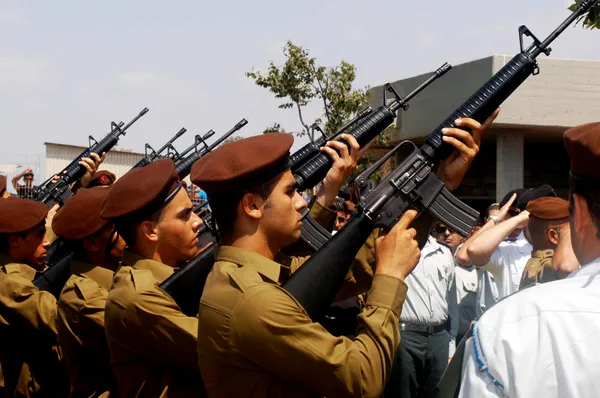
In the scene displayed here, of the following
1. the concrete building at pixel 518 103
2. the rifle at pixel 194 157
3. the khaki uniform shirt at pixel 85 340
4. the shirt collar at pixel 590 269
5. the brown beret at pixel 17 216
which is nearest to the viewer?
the shirt collar at pixel 590 269

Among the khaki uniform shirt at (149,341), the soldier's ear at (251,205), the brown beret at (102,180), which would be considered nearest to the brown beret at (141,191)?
the khaki uniform shirt at (149,341)

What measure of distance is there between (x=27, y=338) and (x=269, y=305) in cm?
286

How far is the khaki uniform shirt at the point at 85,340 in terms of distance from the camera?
11.4ft

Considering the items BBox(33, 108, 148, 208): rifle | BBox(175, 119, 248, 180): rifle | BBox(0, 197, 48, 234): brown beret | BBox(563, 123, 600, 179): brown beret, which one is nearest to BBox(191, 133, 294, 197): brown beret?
BBox(563, 123, 600, 179): brown beret

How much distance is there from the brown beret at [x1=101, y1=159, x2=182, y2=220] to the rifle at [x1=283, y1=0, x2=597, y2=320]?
102cm

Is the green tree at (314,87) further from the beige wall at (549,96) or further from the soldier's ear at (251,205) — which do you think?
the soldier's ear at (251,205)

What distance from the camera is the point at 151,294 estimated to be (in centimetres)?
290

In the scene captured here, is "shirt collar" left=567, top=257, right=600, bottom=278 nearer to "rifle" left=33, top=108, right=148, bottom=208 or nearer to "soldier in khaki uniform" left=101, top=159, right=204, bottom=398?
"soldier in khaki uniform" left=101, top=159, right=204, bottom=398

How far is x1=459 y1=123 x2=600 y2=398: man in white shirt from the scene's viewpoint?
56.7 inches

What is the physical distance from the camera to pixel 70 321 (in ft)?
11.7

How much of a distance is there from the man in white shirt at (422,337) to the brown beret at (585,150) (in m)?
4.37

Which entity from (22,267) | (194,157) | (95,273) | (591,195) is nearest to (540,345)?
(591,195)

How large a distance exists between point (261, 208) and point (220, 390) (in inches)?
26.1

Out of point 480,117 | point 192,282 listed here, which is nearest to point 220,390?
point 192,282
